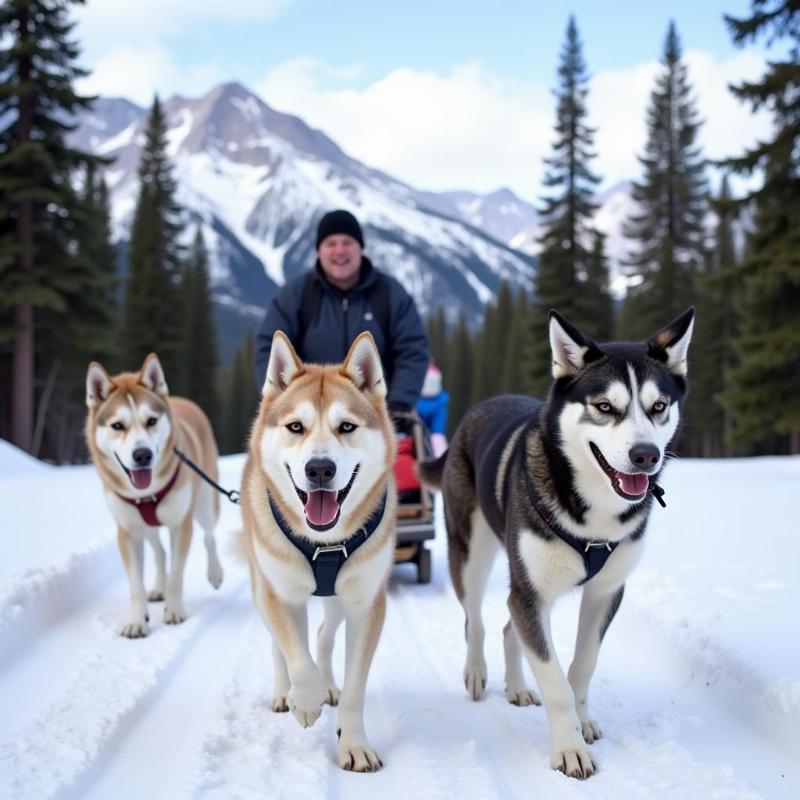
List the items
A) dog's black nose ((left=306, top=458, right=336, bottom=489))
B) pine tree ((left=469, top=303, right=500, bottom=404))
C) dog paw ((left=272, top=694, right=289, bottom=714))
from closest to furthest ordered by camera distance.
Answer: dog's black nose ((left=306, top=458, right=336, bottom=489)) → dog paw ((left=272, top=694, right=289, bottom=714)) → pine tree ((left=469, top=303, right=500, bottom=404))

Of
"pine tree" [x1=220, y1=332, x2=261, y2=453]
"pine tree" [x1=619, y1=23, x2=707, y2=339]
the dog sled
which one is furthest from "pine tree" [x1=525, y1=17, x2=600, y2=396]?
"pine tree" [x1=220, y1=332, x2=261, y2=453]

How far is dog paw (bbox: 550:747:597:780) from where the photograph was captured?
123 inches

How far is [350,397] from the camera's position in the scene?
3.49 metres

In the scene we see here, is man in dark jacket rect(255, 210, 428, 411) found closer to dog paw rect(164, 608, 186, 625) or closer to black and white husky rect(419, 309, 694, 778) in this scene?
dog paw rect(164, 608, 186, 625)

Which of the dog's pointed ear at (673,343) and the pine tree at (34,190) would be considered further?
the pine tree at (34,190)

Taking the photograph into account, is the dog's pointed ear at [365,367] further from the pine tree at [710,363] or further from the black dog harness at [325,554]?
the pine tree at [710,363]

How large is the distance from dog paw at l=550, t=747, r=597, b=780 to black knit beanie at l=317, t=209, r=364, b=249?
381cm

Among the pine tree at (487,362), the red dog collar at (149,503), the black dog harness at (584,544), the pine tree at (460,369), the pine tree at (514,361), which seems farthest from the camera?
the pine tree at (460,369)

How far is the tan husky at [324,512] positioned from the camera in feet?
10.5

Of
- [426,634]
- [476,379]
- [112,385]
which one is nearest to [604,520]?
[426,634]

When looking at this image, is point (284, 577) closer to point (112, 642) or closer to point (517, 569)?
point (517, 569)

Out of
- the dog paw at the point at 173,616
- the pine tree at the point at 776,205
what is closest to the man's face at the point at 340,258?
the dog paw at the point at 173,616

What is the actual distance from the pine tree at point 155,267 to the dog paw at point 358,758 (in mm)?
33717

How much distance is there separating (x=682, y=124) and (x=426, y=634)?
39655 mm
